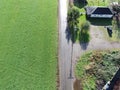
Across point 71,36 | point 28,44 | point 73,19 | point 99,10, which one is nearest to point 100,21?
point 99,10

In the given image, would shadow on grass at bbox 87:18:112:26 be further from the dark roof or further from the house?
the dark roof

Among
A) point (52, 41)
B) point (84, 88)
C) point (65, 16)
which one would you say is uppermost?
point (65, 16)

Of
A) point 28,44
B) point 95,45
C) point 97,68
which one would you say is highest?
point 28,44

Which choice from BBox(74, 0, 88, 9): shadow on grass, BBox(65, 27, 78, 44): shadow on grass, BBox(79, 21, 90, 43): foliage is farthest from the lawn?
BBox(79, 21, 90, 43): foliage

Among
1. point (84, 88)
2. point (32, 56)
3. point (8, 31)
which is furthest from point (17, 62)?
point (84, 88)

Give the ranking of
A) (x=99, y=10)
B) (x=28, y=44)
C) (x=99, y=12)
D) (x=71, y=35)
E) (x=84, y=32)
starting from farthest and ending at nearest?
(x=99, y=12) < (x=99, y=10) < (x=84, y=32) < (x=71, y=35) < (x=28, y=44)

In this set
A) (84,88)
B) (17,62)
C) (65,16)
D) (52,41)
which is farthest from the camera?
(65,16)

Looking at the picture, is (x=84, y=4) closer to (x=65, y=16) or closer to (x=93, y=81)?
(x=65, y=16)

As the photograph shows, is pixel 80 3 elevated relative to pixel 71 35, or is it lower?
elevated

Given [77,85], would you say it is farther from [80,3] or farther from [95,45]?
[80,3]
